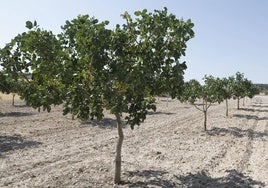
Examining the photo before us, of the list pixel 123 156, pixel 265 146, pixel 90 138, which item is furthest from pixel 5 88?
pixel 265 146

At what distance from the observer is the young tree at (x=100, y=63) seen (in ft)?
36.2

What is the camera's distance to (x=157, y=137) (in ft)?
87.7

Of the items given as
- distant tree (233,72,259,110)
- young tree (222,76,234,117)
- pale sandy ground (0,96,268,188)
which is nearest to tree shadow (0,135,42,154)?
pale sandy ground (0,96,268,188)

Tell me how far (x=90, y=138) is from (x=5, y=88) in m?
15.1

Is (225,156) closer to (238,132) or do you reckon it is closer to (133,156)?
(133,156)

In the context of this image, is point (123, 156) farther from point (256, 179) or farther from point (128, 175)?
point (256, 179)

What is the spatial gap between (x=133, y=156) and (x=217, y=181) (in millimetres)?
5966

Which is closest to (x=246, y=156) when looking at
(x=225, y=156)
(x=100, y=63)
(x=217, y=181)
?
(x=225, y=156)

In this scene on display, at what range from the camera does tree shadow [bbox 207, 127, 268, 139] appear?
93.9 feet

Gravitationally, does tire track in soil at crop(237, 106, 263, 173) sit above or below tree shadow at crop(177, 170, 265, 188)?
above

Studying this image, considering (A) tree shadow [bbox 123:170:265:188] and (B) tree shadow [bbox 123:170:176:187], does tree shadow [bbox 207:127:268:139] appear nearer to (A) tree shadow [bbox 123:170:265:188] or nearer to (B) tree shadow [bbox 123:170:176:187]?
(A) tree shadow [bbox 123:170:265:188]

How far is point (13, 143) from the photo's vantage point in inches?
878

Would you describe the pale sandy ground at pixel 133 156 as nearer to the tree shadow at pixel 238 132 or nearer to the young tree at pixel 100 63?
the tree shadow at pixel 238 132

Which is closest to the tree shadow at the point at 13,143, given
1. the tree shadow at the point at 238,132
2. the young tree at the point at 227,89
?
the tree shadow at the point at 238,132
